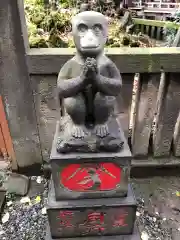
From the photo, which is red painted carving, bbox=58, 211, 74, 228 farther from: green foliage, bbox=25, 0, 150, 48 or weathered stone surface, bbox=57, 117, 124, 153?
green foliage, bbox=25, 0, 150, 48

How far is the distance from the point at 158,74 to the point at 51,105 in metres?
0.94

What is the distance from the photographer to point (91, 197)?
5.13 feet

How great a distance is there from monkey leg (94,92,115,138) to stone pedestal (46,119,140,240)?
118 millimetres

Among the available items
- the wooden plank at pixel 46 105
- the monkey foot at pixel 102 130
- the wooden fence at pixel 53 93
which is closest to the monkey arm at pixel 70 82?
the monkey foot at pixel 102 130

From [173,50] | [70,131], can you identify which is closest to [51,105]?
[70,131]

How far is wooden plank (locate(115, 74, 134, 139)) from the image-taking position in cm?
203

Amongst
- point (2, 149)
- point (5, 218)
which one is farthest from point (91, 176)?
point (2, 149)

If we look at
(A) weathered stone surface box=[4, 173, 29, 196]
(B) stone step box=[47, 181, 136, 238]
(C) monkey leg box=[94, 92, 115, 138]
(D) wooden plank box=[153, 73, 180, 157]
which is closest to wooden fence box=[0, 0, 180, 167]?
(D) wooden plank box=[153, 73, 180, 157]

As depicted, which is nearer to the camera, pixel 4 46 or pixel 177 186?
pixel 4 46

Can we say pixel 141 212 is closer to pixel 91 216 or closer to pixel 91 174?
pixel 91 216

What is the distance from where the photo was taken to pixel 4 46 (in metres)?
1.85

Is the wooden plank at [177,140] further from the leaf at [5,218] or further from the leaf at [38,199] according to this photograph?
the leaf at [5,218]

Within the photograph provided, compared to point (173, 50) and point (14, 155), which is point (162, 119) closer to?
point (173, 50)

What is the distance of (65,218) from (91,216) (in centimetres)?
17
